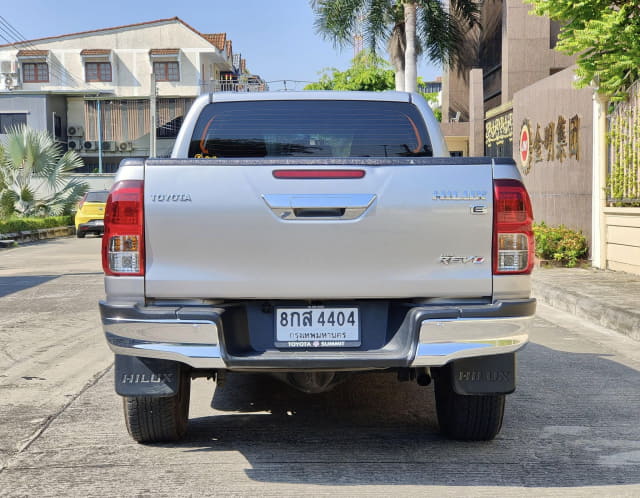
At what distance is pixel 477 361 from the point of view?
14.5 ft

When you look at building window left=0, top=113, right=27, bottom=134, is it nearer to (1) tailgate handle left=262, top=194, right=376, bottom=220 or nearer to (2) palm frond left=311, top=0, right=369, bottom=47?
(2) palm frond left=311, top=0, right=369, bottom=47

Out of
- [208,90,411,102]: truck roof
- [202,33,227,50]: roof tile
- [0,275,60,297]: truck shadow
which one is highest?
[202,33,227,50]: roof tile

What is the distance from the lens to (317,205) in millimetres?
4164

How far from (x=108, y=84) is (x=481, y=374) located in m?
52.0

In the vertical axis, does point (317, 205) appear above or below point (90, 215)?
above

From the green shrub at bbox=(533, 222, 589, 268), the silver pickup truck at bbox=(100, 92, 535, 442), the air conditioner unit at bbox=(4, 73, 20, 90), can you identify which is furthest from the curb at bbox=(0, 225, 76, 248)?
the air conditioner unit at bbox=(4, 73, 20, 90)

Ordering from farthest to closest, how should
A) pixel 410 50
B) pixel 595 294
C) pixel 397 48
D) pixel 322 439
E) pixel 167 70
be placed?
pixel 167 70 < pixel 397 48 < pixel 410 50 < pixel 595 294 < pixel 322 439

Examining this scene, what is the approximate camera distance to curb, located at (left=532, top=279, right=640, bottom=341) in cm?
904

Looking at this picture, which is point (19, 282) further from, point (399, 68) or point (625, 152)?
point (399, 68)

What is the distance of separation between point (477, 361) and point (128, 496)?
5.62 feet

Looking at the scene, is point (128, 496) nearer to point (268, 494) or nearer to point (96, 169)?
point (268, 494)

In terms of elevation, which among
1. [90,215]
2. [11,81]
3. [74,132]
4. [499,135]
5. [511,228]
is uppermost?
[11,81]

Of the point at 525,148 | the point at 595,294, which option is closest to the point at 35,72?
the point at 525,148

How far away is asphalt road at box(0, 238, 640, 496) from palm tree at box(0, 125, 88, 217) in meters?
22.4
